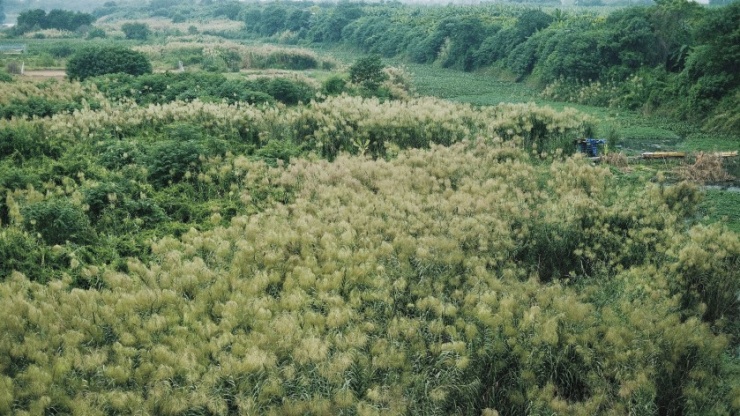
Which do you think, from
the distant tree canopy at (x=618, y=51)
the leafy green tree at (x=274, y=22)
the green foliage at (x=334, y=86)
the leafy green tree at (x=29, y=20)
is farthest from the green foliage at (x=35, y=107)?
the leafy green tree at (x=29, y=20)

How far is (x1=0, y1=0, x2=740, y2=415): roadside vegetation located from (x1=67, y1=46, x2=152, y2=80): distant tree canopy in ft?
24.7

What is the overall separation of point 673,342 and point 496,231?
2.65 m

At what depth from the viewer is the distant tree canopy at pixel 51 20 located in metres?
48.8

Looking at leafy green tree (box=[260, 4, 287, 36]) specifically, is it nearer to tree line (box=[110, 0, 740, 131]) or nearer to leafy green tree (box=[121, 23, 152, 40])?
leafy green tree (box=[121, 23, 152, 40])

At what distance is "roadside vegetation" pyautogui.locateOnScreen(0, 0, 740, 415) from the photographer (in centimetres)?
511

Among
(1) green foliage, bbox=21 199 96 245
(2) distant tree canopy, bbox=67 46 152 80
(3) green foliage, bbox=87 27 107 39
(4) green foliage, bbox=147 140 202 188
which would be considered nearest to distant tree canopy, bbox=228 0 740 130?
(4) green foliage, bbox=147 140 202 188

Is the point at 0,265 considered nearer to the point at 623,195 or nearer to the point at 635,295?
the point at 635,295

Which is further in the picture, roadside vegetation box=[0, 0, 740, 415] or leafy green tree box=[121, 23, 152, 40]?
leafy green tree box=[121, 23, 152, 40]

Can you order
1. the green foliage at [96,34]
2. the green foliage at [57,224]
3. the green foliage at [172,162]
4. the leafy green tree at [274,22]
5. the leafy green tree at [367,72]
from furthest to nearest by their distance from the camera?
the leafy green tree at [274,22]
the green foliage at [96,34]
the leafy green tree at [367,72]
the green foliage at [172,162]
the green foliage at [57,224]

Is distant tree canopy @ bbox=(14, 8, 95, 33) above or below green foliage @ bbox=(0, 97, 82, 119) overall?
above

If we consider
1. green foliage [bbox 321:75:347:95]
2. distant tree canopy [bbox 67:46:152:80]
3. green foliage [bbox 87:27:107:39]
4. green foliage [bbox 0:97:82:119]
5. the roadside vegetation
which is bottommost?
the roadside vegetation

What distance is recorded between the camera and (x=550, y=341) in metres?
5.54

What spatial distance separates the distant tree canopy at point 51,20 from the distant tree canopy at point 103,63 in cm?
3287

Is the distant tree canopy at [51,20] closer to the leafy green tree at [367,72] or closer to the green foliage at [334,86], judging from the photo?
the leafy green tree at [367,72]
